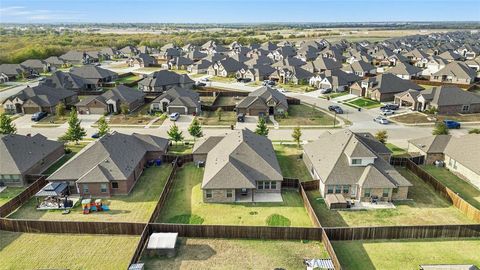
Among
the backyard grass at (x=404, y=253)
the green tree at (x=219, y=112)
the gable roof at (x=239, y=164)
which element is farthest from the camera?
the green tree at (x=219, y=112)

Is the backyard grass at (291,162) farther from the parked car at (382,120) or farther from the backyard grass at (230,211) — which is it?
the parked car at (382,120)

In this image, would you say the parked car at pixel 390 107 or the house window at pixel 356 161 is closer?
the house window at pixel 356 161

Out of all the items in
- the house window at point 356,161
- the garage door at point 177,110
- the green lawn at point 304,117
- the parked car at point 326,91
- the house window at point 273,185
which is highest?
the house window at point 356,161

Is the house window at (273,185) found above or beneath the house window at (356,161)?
beneath

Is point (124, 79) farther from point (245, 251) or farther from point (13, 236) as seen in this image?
point (245, 251)

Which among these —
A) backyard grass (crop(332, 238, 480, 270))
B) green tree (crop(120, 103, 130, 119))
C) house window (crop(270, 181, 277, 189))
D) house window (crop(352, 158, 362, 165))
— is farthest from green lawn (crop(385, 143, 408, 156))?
green tree (crop(120, 103, 130, 119))

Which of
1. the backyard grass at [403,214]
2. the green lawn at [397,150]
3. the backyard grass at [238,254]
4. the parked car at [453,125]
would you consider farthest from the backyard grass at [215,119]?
the parked car at [453,125]

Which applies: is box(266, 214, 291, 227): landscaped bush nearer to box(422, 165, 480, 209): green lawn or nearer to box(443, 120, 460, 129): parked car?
box(422, 165, 480, 209): green lawn

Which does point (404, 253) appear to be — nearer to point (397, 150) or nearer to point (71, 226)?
point (397, 150)
